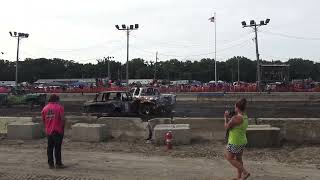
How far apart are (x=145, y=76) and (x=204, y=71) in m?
20.7

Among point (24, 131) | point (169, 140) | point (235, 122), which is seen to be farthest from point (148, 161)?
point (24, 131)

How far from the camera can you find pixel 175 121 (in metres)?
16.6

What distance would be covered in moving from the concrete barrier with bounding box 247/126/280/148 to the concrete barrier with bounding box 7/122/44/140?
22.3 ft

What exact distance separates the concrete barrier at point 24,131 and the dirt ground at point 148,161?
2.26 ft

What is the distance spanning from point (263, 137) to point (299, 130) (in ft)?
4.75

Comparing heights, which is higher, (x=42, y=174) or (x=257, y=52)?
(x=257, y=52)

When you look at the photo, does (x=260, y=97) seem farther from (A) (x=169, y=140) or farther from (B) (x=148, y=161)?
(B) (x=148, y=161)

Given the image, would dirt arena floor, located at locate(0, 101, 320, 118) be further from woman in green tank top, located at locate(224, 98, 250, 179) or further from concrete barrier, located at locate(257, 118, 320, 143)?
woman in green tank top, located at locate(224, 98, 250, 179)

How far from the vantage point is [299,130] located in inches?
602

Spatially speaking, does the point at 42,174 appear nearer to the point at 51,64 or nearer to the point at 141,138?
the point at 141,138

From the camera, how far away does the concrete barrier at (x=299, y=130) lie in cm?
1515

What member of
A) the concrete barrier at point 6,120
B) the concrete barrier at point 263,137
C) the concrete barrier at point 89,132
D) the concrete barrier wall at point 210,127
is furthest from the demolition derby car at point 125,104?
the concrete barrier at point 263,137

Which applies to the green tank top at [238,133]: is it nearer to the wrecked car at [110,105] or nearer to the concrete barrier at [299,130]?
the concrete barrier at [299,130]

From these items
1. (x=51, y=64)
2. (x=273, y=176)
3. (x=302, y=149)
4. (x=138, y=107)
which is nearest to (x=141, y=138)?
(x=302, y=149)
